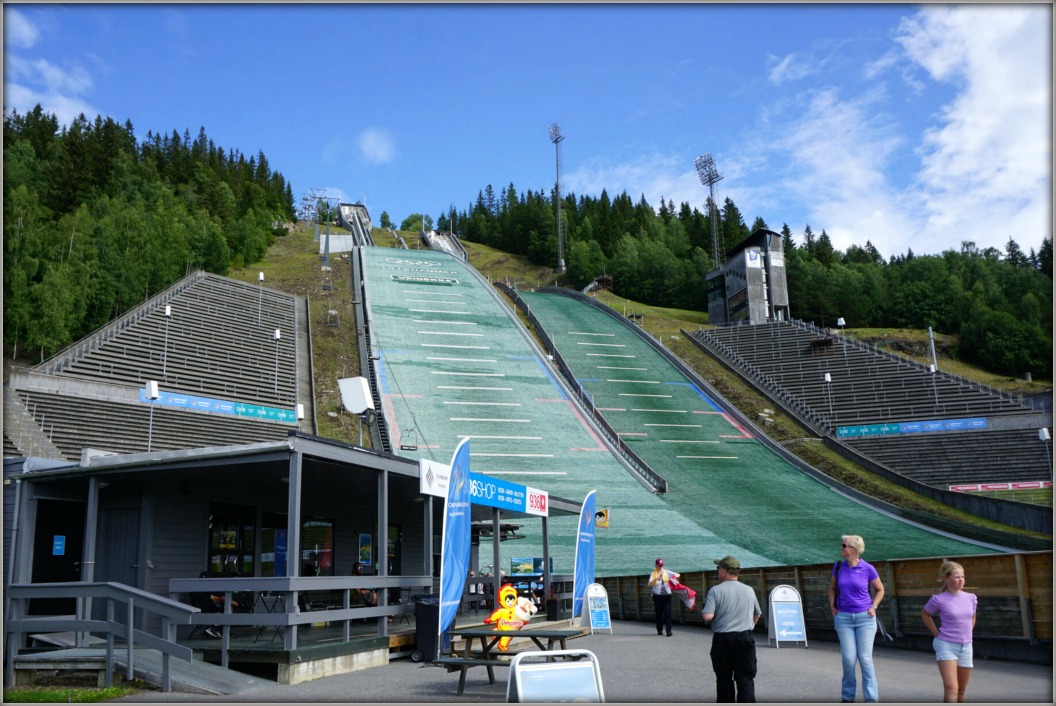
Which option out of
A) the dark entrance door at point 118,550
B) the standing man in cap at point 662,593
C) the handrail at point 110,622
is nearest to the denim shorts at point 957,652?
the handrail at point 110,622

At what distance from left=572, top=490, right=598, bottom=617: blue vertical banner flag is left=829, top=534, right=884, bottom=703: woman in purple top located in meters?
8.51

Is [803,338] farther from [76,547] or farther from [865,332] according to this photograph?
[76,547]

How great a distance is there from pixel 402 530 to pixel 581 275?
82086mm

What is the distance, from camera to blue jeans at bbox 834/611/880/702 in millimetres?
6754

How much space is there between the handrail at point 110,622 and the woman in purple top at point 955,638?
6843 mm

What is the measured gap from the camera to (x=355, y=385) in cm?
1205

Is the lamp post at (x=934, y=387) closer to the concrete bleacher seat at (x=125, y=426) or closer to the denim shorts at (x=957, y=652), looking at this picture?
the concrete bleacher seat at (x=125, y=426)

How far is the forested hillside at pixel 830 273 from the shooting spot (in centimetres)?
7112

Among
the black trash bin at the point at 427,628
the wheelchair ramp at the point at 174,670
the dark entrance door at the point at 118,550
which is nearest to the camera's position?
the wheelchair ramp at the point at 174,670

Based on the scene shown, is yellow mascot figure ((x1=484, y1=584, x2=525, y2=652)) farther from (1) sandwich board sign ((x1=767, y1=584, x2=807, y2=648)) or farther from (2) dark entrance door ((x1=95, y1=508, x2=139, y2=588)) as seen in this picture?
(2) dark entrance door ((x1=95, y1=508, x2=139, y2=588))

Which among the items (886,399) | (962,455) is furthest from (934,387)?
(962,455)

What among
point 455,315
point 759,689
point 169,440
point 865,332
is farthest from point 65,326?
point 865,332

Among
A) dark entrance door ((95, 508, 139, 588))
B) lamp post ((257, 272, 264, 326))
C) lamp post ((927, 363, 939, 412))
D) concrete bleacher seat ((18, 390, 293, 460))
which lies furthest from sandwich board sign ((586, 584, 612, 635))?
lamp post ((257, 272, 264, 326))

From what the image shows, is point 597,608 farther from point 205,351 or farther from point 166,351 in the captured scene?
point 205,351
